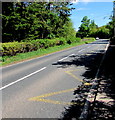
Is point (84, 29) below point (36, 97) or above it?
above

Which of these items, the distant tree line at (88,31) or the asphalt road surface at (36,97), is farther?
the distant tree line at (88,31)

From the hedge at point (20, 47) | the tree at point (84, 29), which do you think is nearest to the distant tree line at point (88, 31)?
the tree at point (84, 29)

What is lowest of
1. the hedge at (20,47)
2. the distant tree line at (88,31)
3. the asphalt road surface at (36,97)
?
the asphalt road surface at (36,97)

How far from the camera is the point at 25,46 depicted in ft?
65.9

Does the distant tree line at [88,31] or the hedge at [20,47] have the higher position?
the distant tree line at [88,31]

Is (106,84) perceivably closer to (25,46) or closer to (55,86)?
(55,86)

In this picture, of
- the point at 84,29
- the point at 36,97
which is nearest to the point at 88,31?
the point at 84,29

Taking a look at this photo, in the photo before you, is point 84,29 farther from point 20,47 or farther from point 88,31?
point 20,47

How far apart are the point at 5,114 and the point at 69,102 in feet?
7.55

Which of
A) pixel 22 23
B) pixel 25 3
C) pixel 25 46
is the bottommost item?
pixel 25 46

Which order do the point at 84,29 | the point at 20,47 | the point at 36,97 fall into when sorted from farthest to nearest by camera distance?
the point at 84,29 → the point at 20,47 → the point at 36,97

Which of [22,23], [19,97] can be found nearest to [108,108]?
[19,97]

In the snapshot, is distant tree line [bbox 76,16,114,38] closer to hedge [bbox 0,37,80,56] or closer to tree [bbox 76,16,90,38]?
tree [bbox 76,16,90,38]

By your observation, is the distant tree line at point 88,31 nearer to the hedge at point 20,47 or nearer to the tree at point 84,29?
the tree at point 84,29
